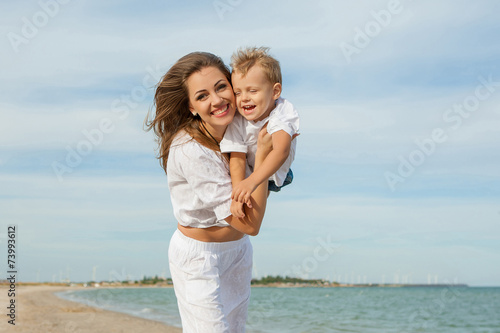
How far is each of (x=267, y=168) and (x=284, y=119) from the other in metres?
0.34

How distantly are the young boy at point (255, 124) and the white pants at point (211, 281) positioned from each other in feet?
1.31

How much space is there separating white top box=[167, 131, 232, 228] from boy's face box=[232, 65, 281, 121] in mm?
331

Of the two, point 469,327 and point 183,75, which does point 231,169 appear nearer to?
point 183,75

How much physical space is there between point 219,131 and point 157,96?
536 mm

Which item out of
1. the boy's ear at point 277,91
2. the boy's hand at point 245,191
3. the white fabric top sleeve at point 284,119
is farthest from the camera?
the boy's ear at point 277,91

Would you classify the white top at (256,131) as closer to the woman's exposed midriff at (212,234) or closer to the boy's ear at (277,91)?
the boy's ear at (277,91)

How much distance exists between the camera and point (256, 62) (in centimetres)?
340

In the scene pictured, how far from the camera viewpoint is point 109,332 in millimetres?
12531

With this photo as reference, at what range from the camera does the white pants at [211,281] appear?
3.40 m

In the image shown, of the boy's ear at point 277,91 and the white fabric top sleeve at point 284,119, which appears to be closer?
the white fabric top sleeve at point 284,119

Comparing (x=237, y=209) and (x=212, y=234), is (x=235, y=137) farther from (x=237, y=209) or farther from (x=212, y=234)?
(x=212, y=234)

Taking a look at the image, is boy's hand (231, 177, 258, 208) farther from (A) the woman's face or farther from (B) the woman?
(A) the woman's face

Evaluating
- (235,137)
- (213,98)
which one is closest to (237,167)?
(235,137)

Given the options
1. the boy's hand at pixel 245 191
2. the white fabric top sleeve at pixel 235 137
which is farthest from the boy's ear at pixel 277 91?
the boy's hand at pixel 245 191
